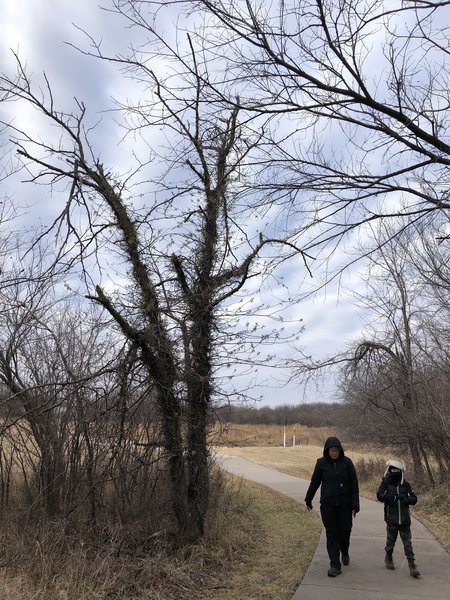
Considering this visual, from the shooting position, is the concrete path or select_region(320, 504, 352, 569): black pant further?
select_region(320, 504, 352, 569): black pant

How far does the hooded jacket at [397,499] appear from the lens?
690 centimetres

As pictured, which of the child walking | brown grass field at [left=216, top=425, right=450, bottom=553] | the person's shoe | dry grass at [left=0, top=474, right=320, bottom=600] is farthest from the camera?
brown grass field at [left=216, top=425, right=450, bottom=553]

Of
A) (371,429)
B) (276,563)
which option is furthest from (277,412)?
(276,563)

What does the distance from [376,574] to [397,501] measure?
0.87 m

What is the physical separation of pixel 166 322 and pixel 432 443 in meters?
9.40

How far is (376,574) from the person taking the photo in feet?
22.2

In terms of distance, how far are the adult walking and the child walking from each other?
0.38 meters

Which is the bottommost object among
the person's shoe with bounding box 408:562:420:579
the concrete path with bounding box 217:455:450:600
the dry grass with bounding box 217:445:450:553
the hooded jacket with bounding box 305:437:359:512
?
the concrete path with bounding box 217:455:450:600

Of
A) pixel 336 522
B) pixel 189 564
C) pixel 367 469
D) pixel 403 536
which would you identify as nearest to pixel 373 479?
pixel 367 469

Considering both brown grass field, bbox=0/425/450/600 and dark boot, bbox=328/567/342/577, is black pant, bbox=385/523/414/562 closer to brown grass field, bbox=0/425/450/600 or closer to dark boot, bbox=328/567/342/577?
dark boot, bbox=328/567/342/577

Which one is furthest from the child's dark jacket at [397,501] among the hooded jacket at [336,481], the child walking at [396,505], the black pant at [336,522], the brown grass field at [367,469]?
the brown grass field at [367,469]

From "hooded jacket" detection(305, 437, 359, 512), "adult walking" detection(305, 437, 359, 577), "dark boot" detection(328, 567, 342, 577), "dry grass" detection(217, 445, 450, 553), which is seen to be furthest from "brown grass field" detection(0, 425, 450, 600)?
"hooded jacket" detection(305, 437, 359, 512)

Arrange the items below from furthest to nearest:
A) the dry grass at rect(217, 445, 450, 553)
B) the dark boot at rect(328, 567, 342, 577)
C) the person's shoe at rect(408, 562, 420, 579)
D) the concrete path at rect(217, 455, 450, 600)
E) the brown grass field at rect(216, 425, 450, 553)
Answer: the dry grass at rect(217, 445, 450, 553) < the brown grass field at rect(216, 425, 450, 553) < the dark boot at rect(328, 567, 342, 577) < the person's shoe at rect(408, 562, 420, 579) < the concrete path at rect(217, 455, 450, 600)

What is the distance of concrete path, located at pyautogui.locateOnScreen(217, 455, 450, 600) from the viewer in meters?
5.98
